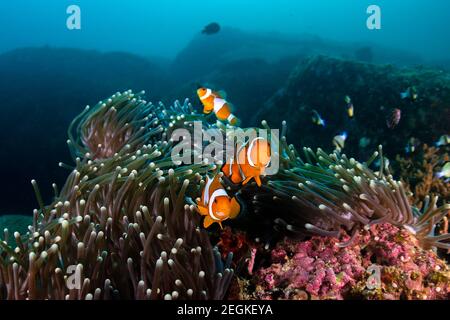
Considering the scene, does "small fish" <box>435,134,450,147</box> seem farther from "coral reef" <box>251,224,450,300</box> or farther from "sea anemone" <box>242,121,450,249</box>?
"coral reef" <box>251,224,450,300</box>

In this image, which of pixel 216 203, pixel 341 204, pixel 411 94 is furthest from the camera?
pixel 411 94

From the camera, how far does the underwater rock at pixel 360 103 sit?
7539 millimetres

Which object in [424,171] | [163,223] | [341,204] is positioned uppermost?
[341,204]

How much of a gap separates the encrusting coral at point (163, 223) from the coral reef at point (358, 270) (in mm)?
→ 118

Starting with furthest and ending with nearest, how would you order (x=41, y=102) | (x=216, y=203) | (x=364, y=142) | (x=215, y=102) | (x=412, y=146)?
1. (x=41, y=102)
2. (x=364, y=142)
3. (x=412, y=146)
4. (x=215, y=102)
5. (x=216, y=203)

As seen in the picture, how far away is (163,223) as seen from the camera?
9.02ft

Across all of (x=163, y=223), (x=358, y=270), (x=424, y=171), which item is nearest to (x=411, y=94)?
(x=424, y=171)

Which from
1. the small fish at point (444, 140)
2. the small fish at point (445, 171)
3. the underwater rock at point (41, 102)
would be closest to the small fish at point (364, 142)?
the small fish at point (444, 140)

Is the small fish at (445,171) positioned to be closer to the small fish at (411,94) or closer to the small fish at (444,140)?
the small fish at (444,140)

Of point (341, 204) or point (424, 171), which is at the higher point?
point (341, 204)

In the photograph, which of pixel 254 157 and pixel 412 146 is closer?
pixel 254 157

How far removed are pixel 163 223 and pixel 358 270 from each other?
156 cm

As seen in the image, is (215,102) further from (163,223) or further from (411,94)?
(411,94)
